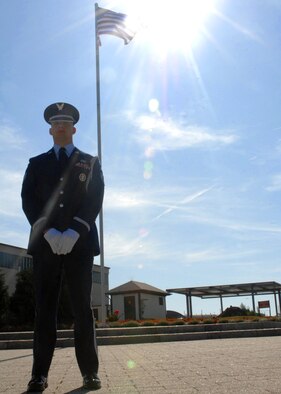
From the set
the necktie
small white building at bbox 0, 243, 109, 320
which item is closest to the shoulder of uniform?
the necktie

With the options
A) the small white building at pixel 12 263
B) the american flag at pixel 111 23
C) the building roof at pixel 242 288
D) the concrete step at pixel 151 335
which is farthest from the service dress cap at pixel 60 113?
the small white building at pixel 12 263

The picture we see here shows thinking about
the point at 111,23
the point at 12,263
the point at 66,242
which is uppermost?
the point at 111,23

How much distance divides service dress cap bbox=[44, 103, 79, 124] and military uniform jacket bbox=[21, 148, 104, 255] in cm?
29

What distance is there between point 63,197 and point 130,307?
4275cm

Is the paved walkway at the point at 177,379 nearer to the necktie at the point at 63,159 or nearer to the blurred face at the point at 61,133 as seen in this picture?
A: the necktie at the point at 63,159

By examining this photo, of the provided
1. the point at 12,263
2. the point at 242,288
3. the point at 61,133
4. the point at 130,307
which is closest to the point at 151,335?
the point at 61,133

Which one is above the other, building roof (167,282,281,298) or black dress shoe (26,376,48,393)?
building roof (167,282,281,298)

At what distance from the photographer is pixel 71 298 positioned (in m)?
3.97

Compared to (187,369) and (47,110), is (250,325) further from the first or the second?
(47,110)

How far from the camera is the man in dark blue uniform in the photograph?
12.5 ft

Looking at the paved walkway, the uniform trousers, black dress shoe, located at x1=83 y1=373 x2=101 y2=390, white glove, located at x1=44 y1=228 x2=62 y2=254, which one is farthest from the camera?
the uniform trousers

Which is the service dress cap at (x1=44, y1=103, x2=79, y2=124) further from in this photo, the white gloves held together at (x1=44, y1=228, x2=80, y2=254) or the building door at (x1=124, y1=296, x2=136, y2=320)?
the building door at (x1=124, y1=296, x2=136, y2=320)

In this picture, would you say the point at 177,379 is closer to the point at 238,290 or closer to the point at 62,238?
the point at 62,238

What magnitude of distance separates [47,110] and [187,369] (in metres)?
2.78
